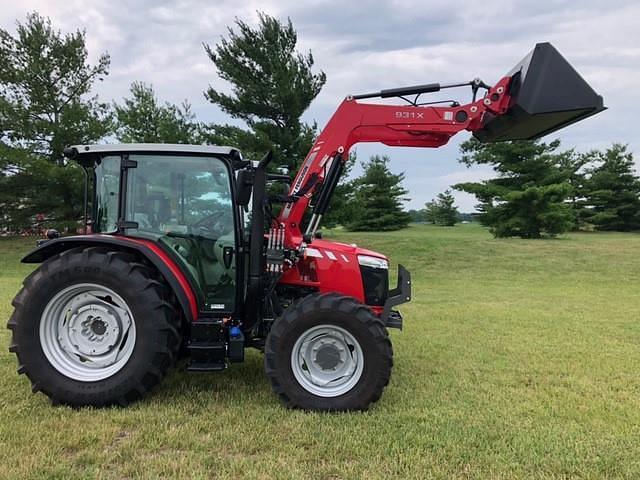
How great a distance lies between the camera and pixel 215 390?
4082 millimetres

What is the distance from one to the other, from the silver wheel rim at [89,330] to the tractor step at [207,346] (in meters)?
0.48

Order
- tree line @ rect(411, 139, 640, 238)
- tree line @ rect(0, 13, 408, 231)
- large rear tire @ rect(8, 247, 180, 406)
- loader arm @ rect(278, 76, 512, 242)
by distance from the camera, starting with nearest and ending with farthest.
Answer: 1. large rear tire @ rect(8, 247, 180, 406)
2. loader arm @ rect(278, 76, 512, 242)
3. tree line @ rect(0, 13, 408, 231)
4. tree line @ rect(411, 139, 640, 238)

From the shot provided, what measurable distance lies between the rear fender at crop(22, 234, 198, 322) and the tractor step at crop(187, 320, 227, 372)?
0.14 meters

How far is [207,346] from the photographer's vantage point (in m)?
3.81

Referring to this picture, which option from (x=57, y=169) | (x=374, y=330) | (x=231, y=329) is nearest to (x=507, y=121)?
(x=374, y=330)

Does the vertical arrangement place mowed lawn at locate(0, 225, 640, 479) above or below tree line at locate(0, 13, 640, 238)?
below

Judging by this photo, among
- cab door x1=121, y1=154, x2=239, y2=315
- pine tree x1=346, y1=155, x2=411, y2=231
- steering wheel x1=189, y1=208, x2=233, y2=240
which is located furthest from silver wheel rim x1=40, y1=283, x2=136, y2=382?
pine tree x1=346, y1=155, x2=411, y2=231

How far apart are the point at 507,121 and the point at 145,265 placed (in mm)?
3288

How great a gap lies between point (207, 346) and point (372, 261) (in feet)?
5.46

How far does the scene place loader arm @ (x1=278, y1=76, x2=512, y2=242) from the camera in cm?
426

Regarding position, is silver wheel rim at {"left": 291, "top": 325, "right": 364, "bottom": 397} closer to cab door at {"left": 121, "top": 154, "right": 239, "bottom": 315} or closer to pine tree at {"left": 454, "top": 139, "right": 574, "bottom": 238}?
cab door at {"left": 121, "top": 154, "right": 239, "bottom": 315}

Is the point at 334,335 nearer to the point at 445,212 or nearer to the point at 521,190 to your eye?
the point at 521,190

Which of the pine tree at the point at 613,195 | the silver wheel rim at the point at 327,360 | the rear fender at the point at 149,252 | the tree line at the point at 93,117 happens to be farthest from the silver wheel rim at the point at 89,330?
the pine tree at the point at 613,195

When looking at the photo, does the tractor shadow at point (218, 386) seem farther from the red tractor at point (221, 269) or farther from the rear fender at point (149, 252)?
the rear fender at point (149, 252)
